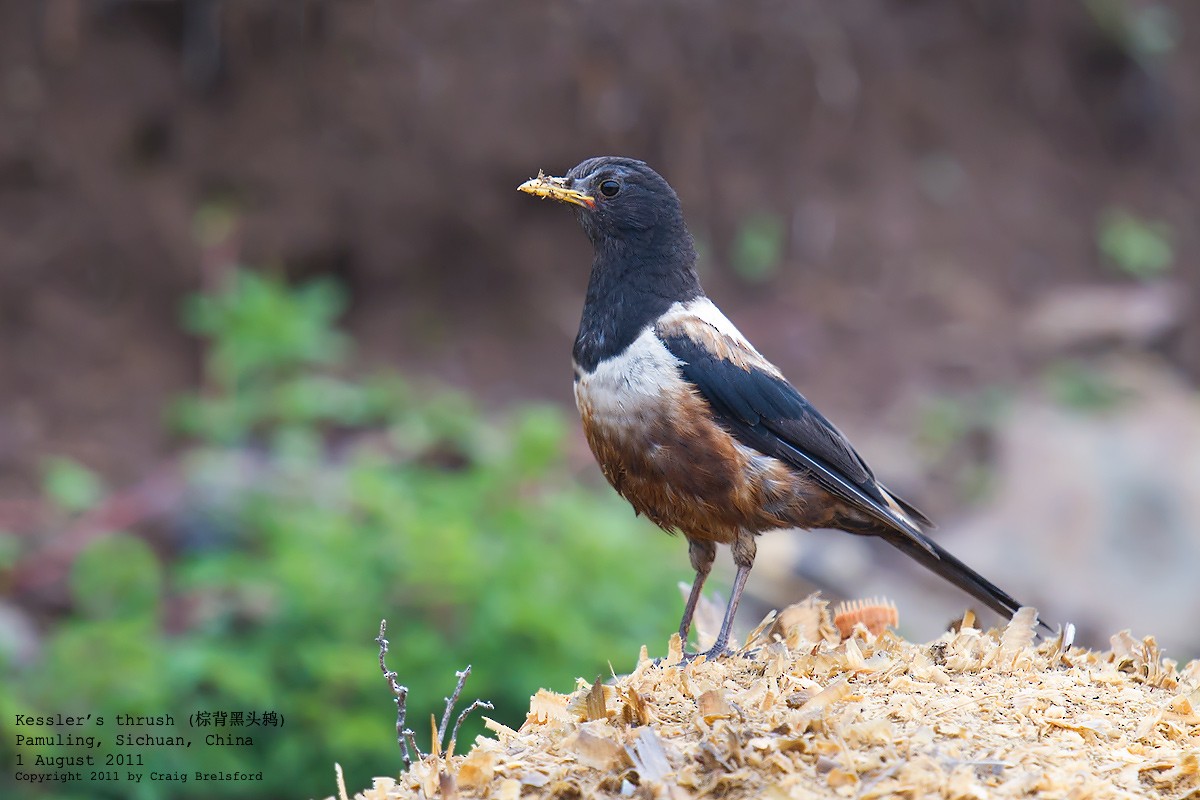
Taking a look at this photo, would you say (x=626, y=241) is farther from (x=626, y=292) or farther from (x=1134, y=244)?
(x=1134, y=244)

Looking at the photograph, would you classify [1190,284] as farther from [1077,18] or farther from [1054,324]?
[1077,18]

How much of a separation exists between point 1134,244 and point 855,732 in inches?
405

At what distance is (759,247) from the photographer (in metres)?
10.7

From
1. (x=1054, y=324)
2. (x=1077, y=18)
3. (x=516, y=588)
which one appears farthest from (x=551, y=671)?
(x=1077, y=18)

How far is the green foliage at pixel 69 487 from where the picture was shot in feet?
23.4

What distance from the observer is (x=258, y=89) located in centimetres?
931

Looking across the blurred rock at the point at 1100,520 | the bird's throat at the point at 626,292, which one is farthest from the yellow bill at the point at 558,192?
the blurred rock at the point at 1100,520

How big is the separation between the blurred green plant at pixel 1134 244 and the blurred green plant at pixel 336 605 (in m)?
6.71

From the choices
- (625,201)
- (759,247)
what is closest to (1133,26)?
(759,247)

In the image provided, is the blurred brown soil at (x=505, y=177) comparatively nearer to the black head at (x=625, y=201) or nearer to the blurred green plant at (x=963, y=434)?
the blurred green plant at (x=963, y=434)

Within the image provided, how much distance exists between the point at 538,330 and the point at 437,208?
120cm

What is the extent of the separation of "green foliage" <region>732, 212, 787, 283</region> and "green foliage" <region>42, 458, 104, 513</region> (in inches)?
211

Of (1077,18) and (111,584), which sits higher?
(1077,18)

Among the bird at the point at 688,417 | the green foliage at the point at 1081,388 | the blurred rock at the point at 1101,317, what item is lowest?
the bird at the point at 688,417
